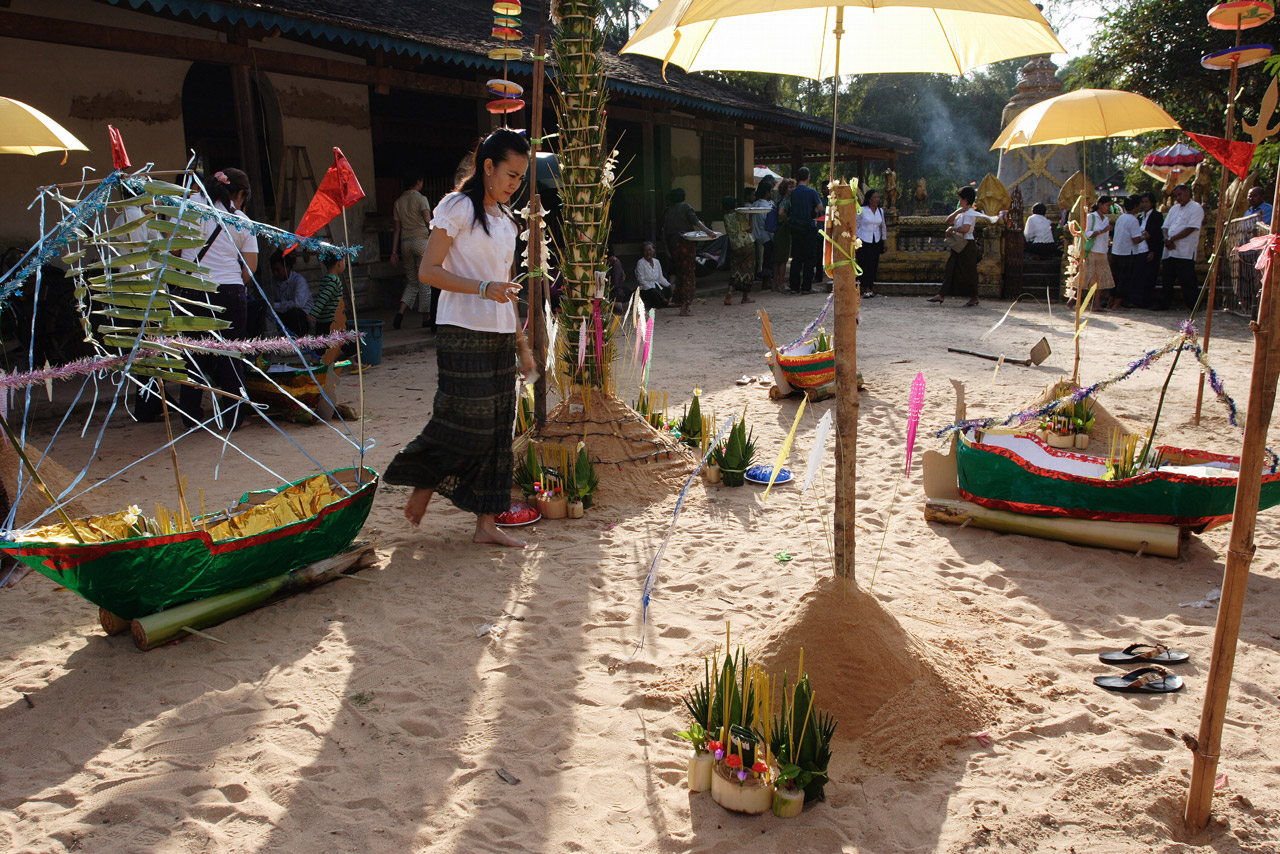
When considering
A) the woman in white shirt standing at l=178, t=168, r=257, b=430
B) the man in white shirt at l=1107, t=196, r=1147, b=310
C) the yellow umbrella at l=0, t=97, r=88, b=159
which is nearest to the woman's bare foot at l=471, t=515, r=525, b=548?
the woman in white shirt standing at l=178, t=168, r=257, b=430

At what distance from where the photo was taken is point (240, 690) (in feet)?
9.04

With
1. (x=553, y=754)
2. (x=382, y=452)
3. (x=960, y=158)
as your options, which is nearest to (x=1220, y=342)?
(x=382, y=452)

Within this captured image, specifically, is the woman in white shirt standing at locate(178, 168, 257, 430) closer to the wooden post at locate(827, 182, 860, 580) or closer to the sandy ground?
the sandy ground

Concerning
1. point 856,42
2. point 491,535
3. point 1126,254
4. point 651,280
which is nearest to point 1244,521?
point 856,42

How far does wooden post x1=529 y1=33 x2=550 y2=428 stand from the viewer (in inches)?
171

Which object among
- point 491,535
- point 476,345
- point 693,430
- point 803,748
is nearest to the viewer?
point 803,748

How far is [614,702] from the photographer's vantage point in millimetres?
2701

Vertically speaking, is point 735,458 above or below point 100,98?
below

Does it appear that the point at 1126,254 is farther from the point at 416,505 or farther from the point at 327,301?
the point at 416,505

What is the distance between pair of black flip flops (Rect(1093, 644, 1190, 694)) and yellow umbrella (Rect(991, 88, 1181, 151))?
157 inches

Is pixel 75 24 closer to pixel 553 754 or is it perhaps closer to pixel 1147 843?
pixel 553 754

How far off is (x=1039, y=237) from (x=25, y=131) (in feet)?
43.1

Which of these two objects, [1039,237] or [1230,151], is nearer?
[1230,151]

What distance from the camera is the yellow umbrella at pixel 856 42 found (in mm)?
2979
